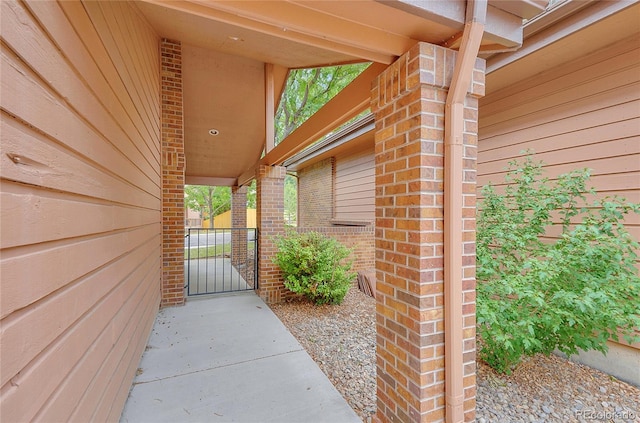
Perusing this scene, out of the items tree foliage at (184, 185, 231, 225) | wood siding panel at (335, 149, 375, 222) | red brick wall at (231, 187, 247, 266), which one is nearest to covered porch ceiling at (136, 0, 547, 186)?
red brick wall at (231, 187, 247, 266)

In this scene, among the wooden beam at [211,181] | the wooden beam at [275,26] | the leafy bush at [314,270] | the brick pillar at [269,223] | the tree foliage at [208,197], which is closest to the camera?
the wooden beam at [275,26]

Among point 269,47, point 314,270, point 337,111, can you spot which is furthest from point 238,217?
point 337,111

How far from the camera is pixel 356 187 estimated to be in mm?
7297

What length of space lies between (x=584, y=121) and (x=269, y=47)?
150 inches

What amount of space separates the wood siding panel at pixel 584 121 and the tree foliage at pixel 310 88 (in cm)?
490

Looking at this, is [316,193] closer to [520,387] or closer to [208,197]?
[520,387]

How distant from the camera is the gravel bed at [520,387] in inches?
81.2

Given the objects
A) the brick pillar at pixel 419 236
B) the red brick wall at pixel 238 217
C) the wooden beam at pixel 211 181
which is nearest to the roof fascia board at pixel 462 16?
the brick pillar at pixel 419 236

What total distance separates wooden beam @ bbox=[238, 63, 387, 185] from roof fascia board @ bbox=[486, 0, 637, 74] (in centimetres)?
184

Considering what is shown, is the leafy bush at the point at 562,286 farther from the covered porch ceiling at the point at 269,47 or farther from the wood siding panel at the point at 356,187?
the wood siding panel at the point at 356,187

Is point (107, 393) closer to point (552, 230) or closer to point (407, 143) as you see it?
point (407, 143)

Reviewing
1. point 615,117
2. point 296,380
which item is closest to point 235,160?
point 296,380

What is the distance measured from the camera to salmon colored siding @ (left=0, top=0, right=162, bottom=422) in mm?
761

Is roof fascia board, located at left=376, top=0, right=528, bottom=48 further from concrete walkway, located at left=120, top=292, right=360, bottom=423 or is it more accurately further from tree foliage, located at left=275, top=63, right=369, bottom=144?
tree foliage, located at left=275, top=63, right=369, bottom=144
